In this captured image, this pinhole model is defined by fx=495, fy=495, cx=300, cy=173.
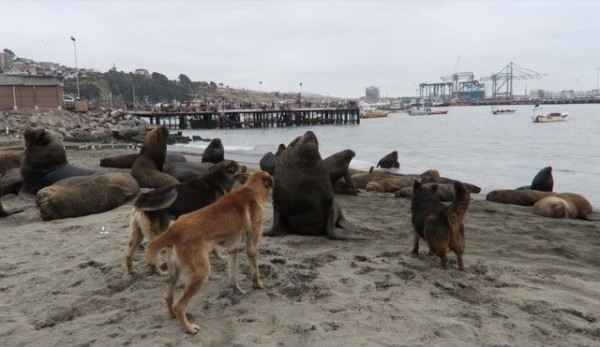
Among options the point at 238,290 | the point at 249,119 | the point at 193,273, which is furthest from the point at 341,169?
the point at 249,119

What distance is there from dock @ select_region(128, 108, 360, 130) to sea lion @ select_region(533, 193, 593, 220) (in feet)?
182

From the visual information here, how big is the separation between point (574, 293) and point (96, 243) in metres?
5.34

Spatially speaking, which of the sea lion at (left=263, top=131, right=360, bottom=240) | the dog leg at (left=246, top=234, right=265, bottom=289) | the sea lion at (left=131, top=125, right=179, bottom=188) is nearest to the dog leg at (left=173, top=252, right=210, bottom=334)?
the dog leg at (left=246, top=234, right=265, bottom=289)

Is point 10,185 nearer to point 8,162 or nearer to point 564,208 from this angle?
point 8,162

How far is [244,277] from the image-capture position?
4.86 m

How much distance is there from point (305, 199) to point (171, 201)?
8.14ft

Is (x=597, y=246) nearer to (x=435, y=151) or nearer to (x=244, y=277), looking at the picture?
(x=244, y=277)

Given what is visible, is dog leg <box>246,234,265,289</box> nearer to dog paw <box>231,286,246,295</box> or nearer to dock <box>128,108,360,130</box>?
dog paw <box>231,286,246,295</box>

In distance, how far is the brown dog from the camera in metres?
3.58

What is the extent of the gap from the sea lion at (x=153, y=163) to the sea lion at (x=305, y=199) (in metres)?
3.74

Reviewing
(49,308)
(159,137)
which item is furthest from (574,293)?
Result: (159,137)

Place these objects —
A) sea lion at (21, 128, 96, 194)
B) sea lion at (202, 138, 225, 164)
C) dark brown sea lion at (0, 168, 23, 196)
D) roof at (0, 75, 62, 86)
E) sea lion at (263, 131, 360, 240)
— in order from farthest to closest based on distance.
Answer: roof at (0, 75, 62, 86)
sea lion at (202, 138, 225, 164)
dark brown sea lion at (0, 168, 23, 196)
sea lion at (21, 128, 96, 194)
sea lion at (263, 131, 360, 240)

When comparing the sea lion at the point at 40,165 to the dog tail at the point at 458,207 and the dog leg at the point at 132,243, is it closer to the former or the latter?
the dog leg at the point at 132,243

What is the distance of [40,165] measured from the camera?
9805mm
